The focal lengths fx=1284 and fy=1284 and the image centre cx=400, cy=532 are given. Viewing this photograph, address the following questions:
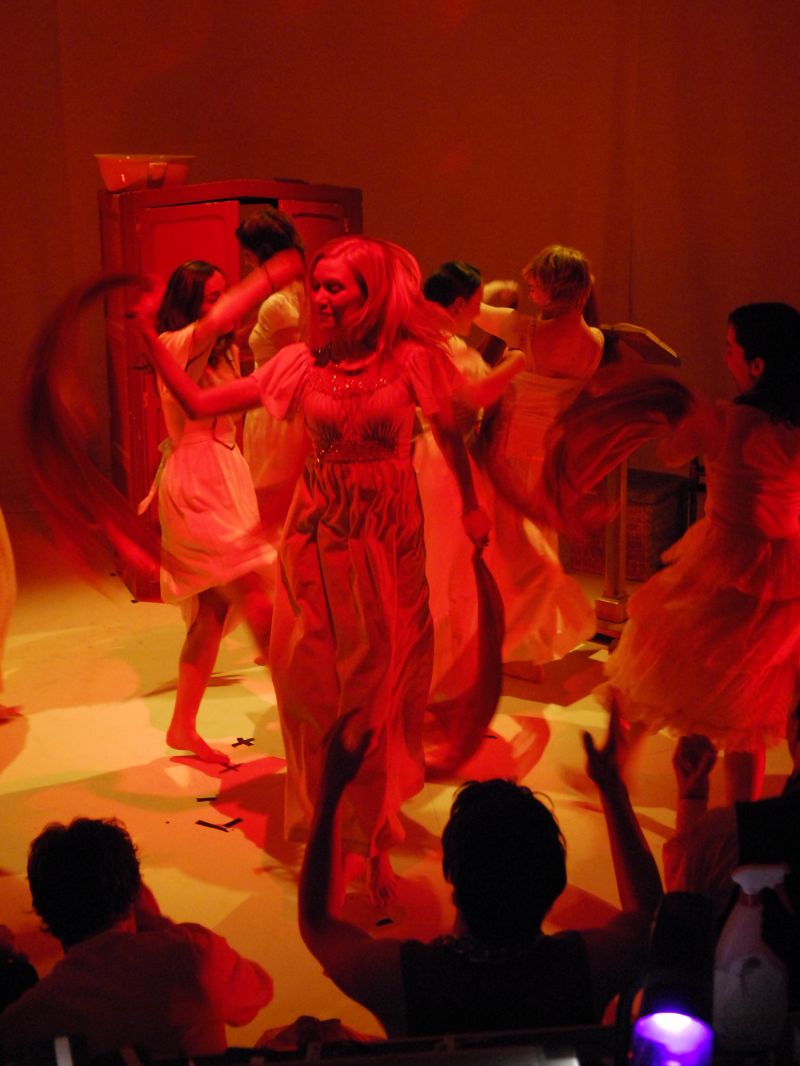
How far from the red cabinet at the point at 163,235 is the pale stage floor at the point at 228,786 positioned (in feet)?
3.30

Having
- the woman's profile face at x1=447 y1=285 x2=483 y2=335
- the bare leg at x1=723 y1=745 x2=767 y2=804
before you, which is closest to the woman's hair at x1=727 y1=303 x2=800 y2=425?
the bare leg at x1=723 y1=745 x2=767 y2=804

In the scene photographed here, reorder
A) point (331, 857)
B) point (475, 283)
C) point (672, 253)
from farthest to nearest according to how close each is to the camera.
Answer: point (672, 253), point (475, 283), point (331, 857)

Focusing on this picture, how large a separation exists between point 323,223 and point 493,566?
2.32 m

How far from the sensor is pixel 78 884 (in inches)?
84.1

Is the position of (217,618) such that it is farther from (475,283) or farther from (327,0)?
(327,0)

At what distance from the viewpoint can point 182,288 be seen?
14.6 feet

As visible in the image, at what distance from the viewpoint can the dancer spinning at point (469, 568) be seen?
15.8 ft

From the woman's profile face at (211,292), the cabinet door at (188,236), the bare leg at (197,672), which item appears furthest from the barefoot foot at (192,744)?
the cabinet door at (188,236)

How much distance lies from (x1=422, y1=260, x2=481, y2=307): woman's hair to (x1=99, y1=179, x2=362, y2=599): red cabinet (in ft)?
5.46

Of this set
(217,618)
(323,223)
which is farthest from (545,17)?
(217,618)

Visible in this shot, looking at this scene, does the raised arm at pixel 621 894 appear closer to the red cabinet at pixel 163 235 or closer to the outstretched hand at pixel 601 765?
the outstretched hand at pixel 601 765

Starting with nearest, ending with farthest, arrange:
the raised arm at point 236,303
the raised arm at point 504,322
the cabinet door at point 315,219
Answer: the raised arm at point 236,303, the raised arm at point 504,322, the cabinet door at point 315,219

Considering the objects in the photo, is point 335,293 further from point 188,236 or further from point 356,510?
point 188,236

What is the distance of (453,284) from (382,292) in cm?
140
